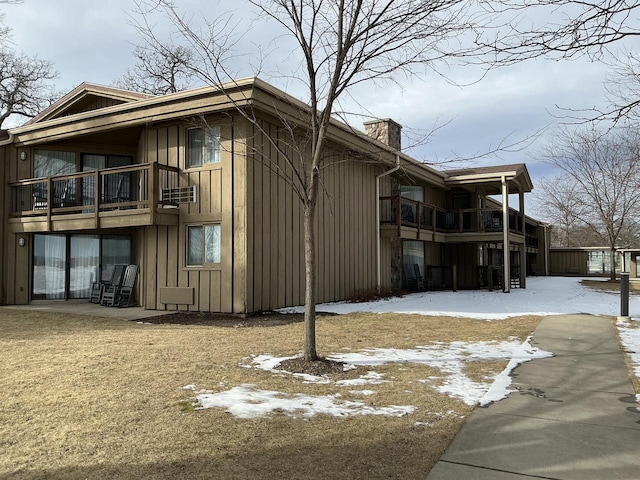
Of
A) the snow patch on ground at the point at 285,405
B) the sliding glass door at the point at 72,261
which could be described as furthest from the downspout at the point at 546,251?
the snow patch on ground at the point at 285,405

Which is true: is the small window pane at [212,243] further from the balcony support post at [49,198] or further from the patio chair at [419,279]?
the patio chair at [419,279]

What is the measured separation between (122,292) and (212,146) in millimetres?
4278

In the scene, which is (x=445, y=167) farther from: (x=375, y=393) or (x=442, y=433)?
(x=442, y=433)

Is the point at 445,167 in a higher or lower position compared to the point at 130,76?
lower

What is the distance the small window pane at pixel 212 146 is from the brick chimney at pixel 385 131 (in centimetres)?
728

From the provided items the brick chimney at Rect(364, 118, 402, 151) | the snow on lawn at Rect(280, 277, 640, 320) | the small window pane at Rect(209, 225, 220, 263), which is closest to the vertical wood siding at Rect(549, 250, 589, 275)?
the snow on lawn at Rect(280, 277, 640, 320)

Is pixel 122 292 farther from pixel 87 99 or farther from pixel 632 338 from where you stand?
pixel 632 338

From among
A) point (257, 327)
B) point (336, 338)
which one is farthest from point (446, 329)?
point (257, 327)

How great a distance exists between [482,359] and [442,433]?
272 centimetres

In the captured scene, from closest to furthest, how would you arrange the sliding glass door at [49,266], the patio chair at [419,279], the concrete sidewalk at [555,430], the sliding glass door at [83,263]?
the concrete sidewalk at [555,430] < the sliding glass door at [49,266] < the sliding glass door at [83,263] < the patio chair at [419,279]

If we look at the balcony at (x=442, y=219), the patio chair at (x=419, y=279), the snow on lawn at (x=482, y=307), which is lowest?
the snow on lawn at (x=482, y=307)

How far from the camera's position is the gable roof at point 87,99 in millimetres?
12281

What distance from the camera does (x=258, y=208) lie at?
10.4 metres

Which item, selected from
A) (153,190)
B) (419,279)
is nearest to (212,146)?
(153,190)
